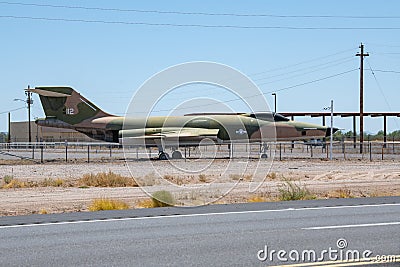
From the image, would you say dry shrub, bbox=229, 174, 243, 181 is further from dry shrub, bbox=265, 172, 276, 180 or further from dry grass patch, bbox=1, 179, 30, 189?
dry grass patch, bbox=1, 179, 30, 189

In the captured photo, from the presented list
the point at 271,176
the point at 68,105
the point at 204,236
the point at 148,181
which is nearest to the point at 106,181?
the point at 148,181

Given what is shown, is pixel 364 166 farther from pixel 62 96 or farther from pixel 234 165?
pixel 62 96

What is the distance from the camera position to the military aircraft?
45531mm

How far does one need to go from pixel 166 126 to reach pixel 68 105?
8.92 m

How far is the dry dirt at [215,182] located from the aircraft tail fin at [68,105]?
35.6 feet

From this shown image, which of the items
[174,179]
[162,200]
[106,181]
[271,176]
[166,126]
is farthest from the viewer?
[166,126]

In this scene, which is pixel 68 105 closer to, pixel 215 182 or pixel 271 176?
pixel 271 176

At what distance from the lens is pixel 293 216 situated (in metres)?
13.5

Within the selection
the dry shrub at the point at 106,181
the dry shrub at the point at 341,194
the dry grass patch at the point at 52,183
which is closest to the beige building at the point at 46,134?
the dry shrub at the point at 106,181

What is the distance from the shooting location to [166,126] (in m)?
47.4

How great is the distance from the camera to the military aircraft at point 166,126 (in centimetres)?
4553

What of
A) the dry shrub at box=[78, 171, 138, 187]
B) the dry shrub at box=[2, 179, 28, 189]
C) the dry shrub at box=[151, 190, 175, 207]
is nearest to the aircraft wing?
the dry shrub at box=[78, 171, 138, 187]

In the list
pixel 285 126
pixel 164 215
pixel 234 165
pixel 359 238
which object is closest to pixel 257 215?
pixel 164 215

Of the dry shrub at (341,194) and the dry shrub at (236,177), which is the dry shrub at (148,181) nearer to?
the dry shrub at (236,177)
